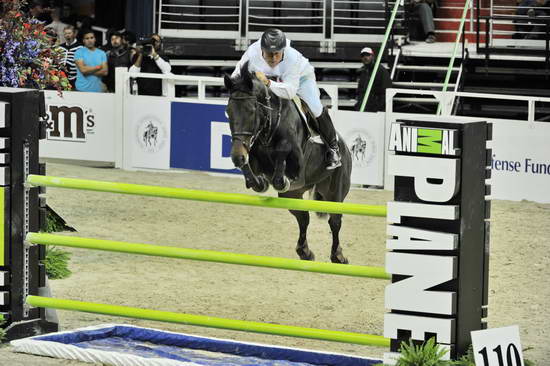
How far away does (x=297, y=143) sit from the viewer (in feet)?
33.6

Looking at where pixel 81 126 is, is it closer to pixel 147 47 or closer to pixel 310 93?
pixel 147 47

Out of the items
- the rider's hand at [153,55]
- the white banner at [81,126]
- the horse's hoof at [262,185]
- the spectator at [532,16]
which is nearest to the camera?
the horse's hoof at [262,185]

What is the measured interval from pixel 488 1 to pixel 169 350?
16.2 metres

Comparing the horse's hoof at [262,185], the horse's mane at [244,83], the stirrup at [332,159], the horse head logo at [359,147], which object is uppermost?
the horse's mane at [244,83]

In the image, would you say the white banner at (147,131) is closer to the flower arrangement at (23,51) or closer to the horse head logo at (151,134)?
the horse head logo at (151,134)

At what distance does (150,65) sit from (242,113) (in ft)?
35.0

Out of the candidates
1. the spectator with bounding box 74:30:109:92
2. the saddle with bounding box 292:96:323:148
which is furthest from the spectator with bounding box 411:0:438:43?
the saddle with bounding box 292:96:323:148

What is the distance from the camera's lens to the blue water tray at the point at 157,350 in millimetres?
7828

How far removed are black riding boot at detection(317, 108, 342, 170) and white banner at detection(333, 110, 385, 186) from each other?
5.76 meters

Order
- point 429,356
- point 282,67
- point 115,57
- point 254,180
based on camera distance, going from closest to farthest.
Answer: point 429,356 < point 254,180 < point 282,67 < point 115,57

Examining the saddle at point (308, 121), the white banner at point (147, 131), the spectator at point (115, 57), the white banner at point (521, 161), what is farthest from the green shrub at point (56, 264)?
the spectator at point (115, 57)

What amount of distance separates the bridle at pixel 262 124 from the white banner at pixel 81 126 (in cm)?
883

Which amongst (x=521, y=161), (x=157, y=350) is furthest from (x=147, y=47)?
(x=157, y=350)

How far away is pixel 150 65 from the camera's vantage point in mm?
19375
